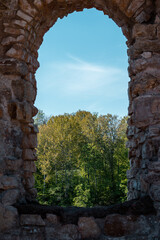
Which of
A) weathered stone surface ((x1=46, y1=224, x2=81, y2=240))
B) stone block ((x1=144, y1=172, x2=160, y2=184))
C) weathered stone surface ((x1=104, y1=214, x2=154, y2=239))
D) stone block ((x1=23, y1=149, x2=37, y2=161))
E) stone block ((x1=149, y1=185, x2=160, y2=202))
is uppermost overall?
stone block ((x1=23, y1=149, x2=37, y2=161))

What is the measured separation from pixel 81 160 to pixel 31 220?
15.1m

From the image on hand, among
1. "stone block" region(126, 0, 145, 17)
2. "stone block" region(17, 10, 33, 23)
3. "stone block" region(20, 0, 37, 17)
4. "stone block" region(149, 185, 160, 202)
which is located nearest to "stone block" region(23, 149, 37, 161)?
"stone block" region(149, 185, 160, 202)

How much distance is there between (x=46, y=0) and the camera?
3416 mm

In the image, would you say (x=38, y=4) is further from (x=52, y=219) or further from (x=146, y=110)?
(x=52, y=219)

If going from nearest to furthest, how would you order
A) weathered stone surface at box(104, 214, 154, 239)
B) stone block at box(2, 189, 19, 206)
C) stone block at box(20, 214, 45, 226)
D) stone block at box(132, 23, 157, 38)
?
1. weathered stone surface at box(104, 214, 154, 239)
2. stone block at box(20, 214, 45, 226)
3. stone block at box(2, 189, 19, 206)
4. stone block at box(132, 23, 157, 38)

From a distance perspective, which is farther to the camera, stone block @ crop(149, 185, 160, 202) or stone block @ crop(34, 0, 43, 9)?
stone block @ crop(34, 0, 43, 9)

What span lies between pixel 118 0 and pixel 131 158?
2.32 metres

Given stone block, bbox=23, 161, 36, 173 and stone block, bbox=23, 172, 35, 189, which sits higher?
stone block, bbox=23, 161, 36, 173

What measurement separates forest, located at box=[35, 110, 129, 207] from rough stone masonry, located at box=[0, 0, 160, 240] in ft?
45.3

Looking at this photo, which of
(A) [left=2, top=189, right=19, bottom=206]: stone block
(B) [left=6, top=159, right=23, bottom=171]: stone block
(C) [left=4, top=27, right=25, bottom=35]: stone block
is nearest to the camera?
(A) [left=2, top=189, right=19, bottom=206]: stone block

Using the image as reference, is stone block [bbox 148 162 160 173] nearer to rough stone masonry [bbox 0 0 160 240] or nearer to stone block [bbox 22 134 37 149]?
rough stone masonry [bbox 0 0 160 240]

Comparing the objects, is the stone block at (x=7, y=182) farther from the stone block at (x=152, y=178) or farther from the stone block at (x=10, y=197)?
the stone block at (x=152, y=178)

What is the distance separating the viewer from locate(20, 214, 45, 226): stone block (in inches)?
100

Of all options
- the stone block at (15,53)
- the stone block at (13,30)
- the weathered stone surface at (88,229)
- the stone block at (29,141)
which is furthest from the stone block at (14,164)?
the stone block at (13,30)
